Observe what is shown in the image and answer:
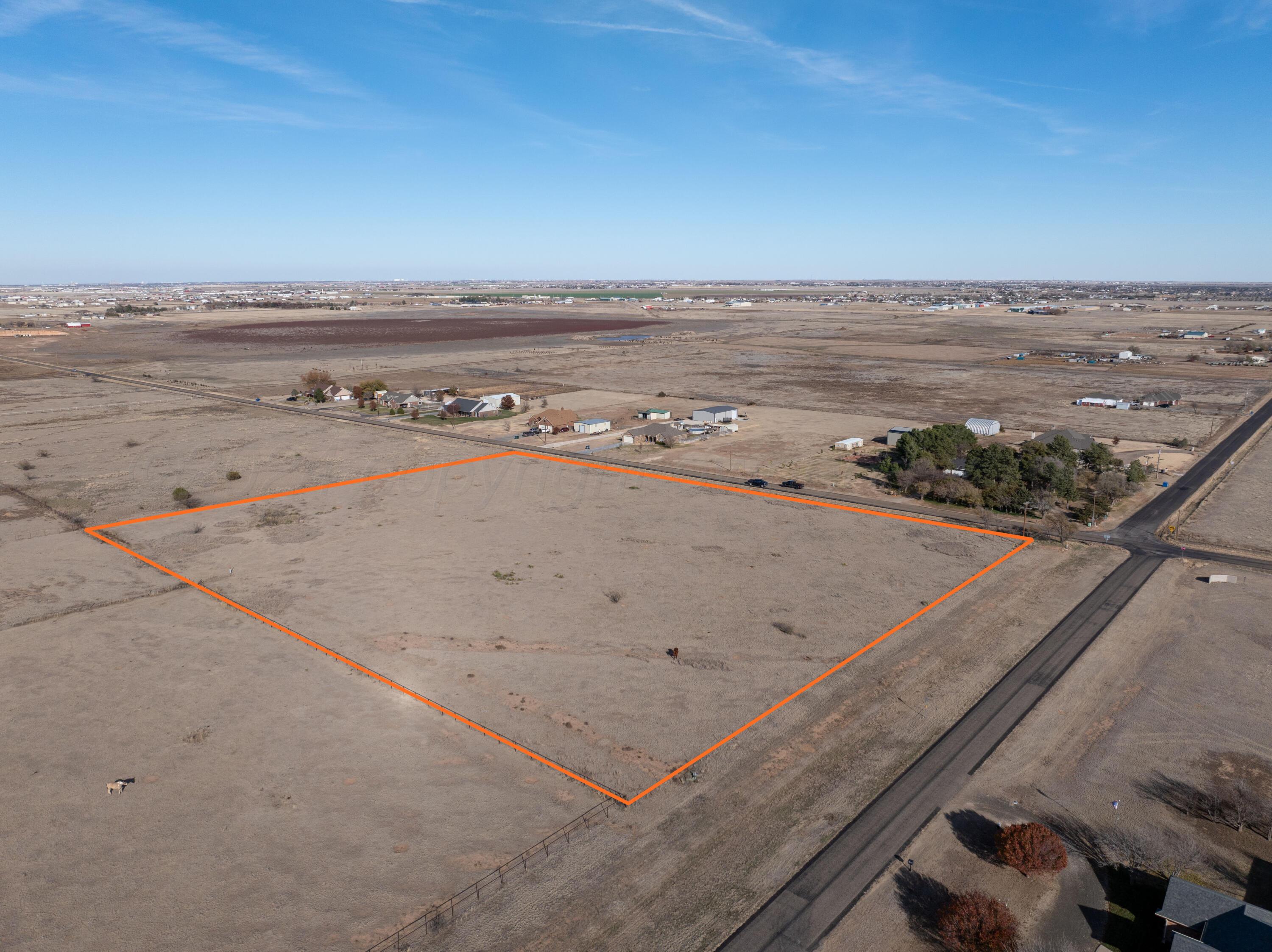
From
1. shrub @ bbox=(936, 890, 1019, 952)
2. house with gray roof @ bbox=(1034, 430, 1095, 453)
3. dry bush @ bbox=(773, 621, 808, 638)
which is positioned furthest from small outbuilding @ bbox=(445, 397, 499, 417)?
shrub @ bbox=(936, 890, 1019, 952)

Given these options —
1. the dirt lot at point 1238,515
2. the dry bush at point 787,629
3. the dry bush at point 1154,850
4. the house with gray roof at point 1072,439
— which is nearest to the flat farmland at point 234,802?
the dry bush at point 787,629

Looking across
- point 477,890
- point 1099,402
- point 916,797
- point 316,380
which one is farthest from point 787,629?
point 316,380

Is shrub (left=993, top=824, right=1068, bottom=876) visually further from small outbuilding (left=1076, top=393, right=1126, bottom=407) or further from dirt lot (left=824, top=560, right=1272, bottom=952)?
small outbuilding (left=1076, top=393, right=1126, bottom=407)

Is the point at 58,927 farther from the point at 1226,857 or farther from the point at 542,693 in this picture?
the point at 1226,857

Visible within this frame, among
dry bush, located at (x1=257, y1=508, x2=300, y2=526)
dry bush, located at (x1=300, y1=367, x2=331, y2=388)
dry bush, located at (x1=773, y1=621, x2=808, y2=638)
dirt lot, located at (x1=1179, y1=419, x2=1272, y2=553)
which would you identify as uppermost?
dry bush, located at (x1=300, y1=367, x2=331, y2=388)

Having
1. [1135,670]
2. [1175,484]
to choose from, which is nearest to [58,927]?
[1135,670]

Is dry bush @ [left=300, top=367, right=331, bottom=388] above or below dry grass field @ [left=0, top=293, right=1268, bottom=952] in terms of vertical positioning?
above
